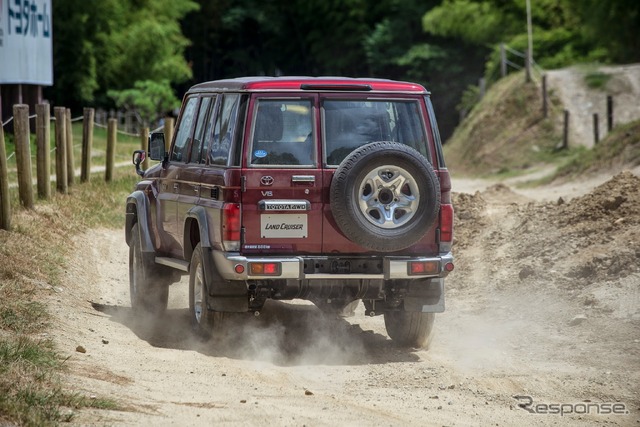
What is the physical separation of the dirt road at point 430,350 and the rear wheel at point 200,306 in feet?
Answer: 0.54

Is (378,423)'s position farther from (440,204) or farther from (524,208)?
(524,208)

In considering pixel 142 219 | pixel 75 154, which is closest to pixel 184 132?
pixel 142 219

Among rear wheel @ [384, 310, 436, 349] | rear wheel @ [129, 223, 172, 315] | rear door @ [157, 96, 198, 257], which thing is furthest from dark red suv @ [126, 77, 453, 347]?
rear wheel @ [129, 223, 172, 315]

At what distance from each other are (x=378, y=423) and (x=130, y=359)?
257 centimetres

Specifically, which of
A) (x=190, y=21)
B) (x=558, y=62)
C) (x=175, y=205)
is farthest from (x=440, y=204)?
(x=190, y=21)

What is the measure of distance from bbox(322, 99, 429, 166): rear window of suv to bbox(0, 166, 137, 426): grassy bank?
2.65 metres

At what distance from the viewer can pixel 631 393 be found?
31.2 feet

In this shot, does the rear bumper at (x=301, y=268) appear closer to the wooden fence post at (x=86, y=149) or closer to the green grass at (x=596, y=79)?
the wooden fence post at (x=86, y=149)

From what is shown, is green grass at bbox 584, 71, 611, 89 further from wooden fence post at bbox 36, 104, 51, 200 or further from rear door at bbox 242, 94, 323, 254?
rear door at bbox 242, 94, 323, 254

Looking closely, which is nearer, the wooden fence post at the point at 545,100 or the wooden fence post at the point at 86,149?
the wooden fence post at the point at 86,149

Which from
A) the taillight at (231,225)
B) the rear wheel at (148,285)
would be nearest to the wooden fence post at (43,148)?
the rear wheel at (148,285)

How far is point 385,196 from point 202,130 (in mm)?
1893

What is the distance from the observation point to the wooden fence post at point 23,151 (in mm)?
15219

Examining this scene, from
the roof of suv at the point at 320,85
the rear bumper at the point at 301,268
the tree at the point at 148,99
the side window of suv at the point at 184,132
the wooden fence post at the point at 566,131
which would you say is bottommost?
the tree at the point at 148,99
